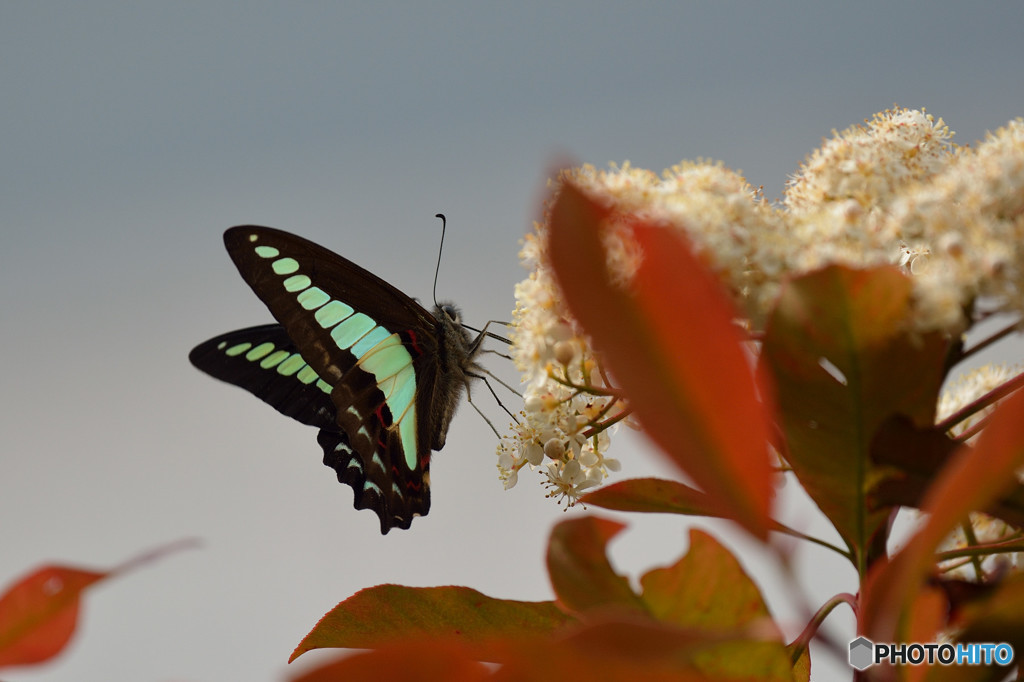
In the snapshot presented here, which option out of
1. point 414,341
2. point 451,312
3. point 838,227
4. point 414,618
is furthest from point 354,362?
point 838,227

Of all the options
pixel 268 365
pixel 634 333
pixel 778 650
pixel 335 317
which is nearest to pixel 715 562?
pixel 778 650

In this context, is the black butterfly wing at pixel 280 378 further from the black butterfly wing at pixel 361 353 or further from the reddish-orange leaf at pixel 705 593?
the reddish-orange leaf at pixel 705 593

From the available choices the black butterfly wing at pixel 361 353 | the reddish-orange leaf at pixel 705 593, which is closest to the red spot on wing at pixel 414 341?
the black butterfly wing at pixel 361 353

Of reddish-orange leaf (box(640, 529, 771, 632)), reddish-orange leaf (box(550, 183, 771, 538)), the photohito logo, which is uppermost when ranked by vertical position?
reddish-orange leaf (box(550, 183, 771, 538))

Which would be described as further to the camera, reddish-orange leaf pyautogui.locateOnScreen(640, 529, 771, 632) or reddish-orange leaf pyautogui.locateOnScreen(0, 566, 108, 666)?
reddish-orange leaf pyautogui.locateOnScreen(640, 529, 771, 632)

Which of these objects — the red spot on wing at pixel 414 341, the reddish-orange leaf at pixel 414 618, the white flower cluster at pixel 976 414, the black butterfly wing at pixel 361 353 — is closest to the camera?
the reddish-orange leaf at pixel 414 618

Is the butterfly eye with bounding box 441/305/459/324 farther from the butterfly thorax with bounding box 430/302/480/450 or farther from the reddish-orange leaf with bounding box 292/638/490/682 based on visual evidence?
the reddish-orange leaf with bounding box 292/638/490/682

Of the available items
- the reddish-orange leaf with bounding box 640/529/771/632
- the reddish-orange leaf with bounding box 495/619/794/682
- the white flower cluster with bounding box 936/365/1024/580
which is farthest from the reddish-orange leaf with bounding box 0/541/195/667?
the white flower cluster with bounding box 936/365/1024/580
